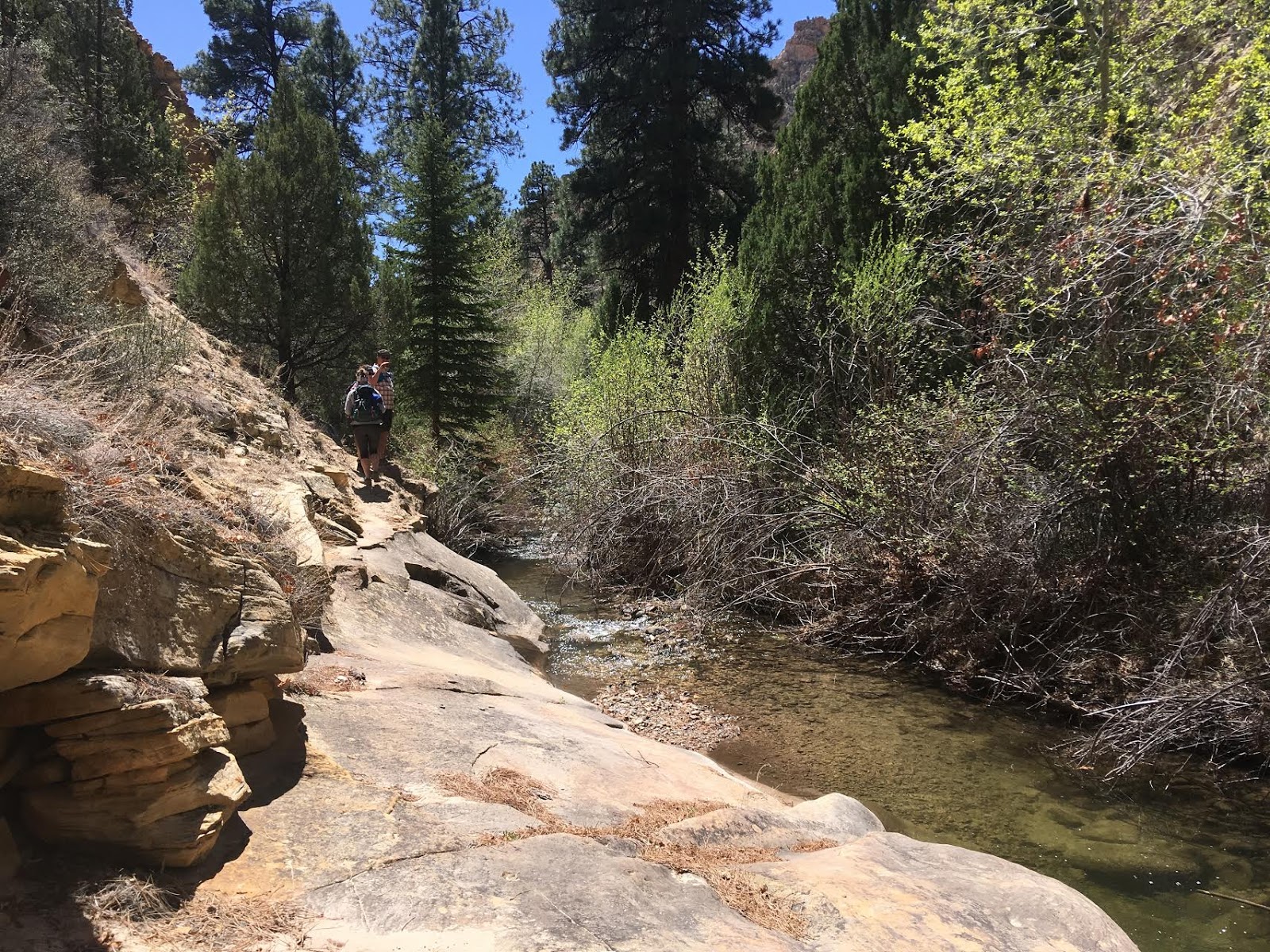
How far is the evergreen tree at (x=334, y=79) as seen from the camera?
2941 cm

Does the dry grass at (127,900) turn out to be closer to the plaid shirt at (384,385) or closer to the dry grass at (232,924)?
the dry grass at (232,924)

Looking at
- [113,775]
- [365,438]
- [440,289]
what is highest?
[440,289]

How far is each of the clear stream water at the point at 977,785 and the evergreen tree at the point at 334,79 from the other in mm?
26525

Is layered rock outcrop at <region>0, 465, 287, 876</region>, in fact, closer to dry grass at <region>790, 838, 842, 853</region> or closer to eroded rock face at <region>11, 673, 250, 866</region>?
eroded rock face at <region>11, 673, 250, 866</region>

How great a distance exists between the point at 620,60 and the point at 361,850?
2398 centimetres

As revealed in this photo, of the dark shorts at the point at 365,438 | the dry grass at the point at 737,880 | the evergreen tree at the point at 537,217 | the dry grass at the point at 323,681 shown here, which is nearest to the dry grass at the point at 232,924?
the dry grass at the point at 737,880

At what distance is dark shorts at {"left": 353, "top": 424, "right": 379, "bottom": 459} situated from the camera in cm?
1253

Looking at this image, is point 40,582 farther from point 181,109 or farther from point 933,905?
point 181,109

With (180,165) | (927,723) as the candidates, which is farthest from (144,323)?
(180,165)

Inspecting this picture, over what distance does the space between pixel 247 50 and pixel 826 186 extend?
27.8 metres

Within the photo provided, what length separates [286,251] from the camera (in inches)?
668

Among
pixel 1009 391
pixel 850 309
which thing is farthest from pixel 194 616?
pixel 850 309

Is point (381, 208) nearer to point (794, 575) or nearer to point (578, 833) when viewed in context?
point (794, 575)

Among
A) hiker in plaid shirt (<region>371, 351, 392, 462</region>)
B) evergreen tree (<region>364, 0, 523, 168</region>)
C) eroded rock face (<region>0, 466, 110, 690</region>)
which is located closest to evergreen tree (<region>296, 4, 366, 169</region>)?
evergreen tree (<region>364, 0, 523, 168</region>)
